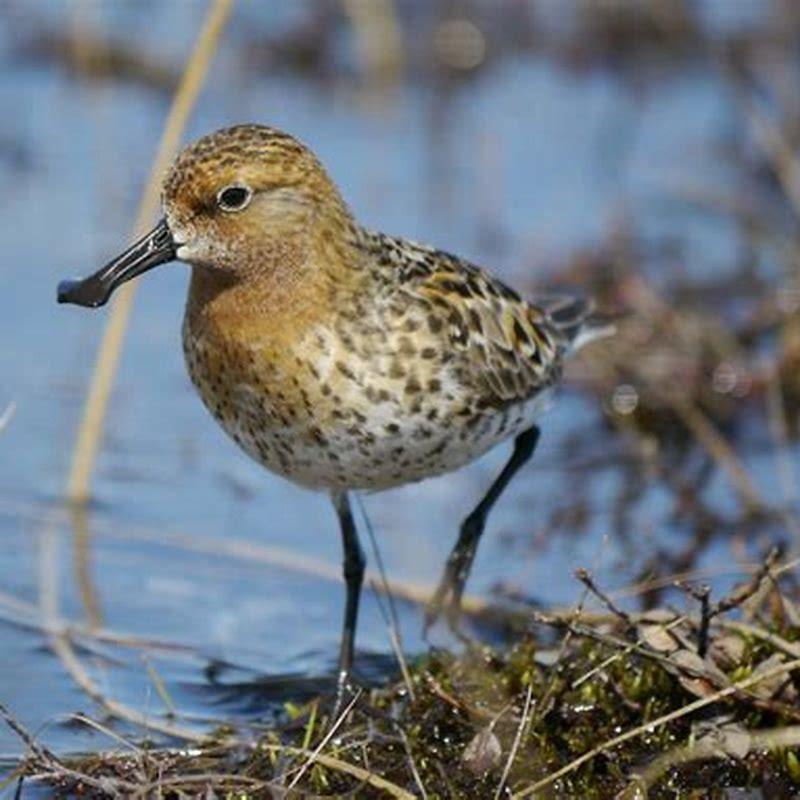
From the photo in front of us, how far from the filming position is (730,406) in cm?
875

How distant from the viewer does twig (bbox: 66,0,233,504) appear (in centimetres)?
714

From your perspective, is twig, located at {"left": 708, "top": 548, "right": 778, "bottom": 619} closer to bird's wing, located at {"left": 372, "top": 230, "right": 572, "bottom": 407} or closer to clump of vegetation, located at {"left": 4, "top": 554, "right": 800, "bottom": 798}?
clump of vegetation, located at {"left": 4, "top": 554, "right": 800, "bottom": 798}

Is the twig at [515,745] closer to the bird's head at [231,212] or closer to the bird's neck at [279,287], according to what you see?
the bird's neck at [279,287]

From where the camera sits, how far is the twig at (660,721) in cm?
523

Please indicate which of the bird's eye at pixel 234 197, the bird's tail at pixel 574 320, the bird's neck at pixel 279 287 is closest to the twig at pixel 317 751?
the bird's neck at pixel 279 287

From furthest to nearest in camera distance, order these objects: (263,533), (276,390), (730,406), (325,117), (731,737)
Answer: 1. (325,117)
2. (730,406)
3. (263,533)
4. (276,390)
5. (731,737)

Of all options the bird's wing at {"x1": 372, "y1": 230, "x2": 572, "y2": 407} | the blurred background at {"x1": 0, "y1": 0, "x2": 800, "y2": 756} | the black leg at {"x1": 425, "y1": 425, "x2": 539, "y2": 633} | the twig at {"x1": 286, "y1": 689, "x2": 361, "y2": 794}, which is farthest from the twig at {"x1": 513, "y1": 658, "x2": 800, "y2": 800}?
the black leg at {"x1": 425, "y1": 425, "x2": 539, "y2": 633}

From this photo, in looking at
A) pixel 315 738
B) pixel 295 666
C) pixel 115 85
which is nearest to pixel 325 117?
pixel 115 85

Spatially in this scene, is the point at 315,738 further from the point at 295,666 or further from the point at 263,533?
the point at 263,533

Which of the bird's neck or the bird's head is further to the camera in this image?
the bird's neck

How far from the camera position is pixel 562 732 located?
5.71 metres

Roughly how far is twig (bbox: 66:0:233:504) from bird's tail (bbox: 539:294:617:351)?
4.07 ft

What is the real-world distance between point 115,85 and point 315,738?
270 inches

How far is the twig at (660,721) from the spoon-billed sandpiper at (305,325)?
97cm
